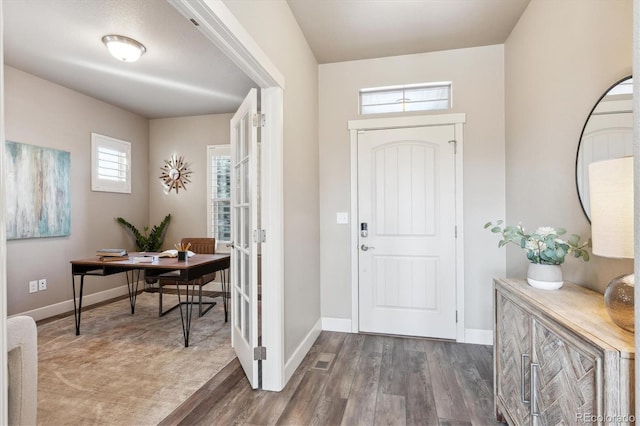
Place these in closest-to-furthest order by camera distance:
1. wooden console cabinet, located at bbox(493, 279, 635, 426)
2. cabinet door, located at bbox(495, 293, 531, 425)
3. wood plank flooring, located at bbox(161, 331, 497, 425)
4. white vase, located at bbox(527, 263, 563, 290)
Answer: wooden console cabinet, located at bbox(493, 279, 635, 426), cabinet door, located at bbox(495, 293, 531, 425), white vase, located at bbox(527, 263, 563, 290), wood plank flooring, located at bbox(161, 331, 497, 425)

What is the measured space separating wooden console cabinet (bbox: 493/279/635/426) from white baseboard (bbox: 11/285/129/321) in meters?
4.39

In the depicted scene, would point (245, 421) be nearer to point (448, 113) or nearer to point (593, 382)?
point (593, 382)

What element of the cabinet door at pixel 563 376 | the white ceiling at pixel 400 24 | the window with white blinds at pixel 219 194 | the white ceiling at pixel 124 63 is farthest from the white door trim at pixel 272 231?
the window with white blinds at pixel 219 194

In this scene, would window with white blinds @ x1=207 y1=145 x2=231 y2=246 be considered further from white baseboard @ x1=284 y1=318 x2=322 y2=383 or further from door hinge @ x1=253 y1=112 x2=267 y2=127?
door hinge @ x1=253 y1=112 x2=267 y2=127

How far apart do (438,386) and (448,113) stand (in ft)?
7.55

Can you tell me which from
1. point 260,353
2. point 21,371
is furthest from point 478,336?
point 21,371

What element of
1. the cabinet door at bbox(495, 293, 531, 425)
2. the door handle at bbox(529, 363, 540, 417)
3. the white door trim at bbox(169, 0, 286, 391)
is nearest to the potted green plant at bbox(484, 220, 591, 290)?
the cabinet door at bbox(495, 293, 531, 425)

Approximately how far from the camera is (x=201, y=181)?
479 centimetres

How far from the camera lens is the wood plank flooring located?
182 centimetres

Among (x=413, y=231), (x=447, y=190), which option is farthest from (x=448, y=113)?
(x=413, y=231)

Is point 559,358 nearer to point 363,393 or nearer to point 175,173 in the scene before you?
point 363,393

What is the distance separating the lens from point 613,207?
1.03m

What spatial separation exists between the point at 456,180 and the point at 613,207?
1939mm

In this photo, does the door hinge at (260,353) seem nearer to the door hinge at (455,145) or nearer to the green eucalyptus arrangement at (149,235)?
the door hinge at (455,145)
